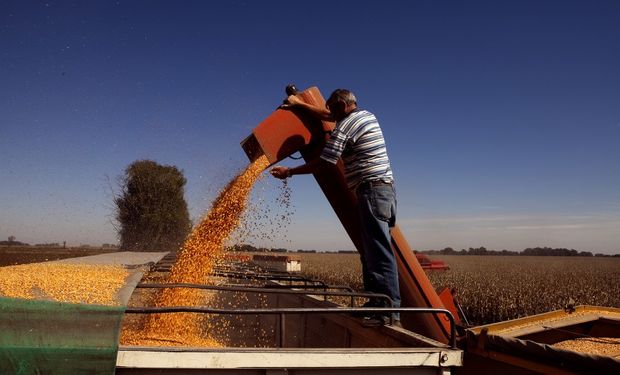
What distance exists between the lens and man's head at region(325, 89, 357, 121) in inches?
131

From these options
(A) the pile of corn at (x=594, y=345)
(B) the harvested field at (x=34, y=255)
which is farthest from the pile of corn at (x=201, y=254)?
(B) the harvested field at (x=34, y=255)

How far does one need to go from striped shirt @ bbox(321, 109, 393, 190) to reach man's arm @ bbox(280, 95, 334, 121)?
203 millimetres

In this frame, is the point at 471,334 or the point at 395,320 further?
the point at 395,320

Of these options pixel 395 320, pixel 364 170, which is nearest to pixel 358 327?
pixel 395 320

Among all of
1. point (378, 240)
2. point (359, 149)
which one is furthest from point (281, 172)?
point (378, 240)

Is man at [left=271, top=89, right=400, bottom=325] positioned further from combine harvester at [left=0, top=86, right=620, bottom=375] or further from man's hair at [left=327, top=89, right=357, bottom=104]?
combine harvester at [left=0, top=86, right=620, bottom=375]

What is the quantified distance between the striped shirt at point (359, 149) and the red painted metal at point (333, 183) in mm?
177

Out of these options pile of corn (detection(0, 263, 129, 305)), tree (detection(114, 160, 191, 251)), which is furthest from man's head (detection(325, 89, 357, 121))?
tree (detection(114, 160, 191, 251))

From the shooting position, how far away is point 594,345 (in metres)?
3.10

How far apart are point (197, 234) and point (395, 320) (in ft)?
6.72

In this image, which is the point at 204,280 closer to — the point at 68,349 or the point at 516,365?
the point at 68,349

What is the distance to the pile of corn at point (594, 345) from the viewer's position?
2.96 meters

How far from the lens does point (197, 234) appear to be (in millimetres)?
4168

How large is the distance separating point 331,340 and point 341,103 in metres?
1.80
